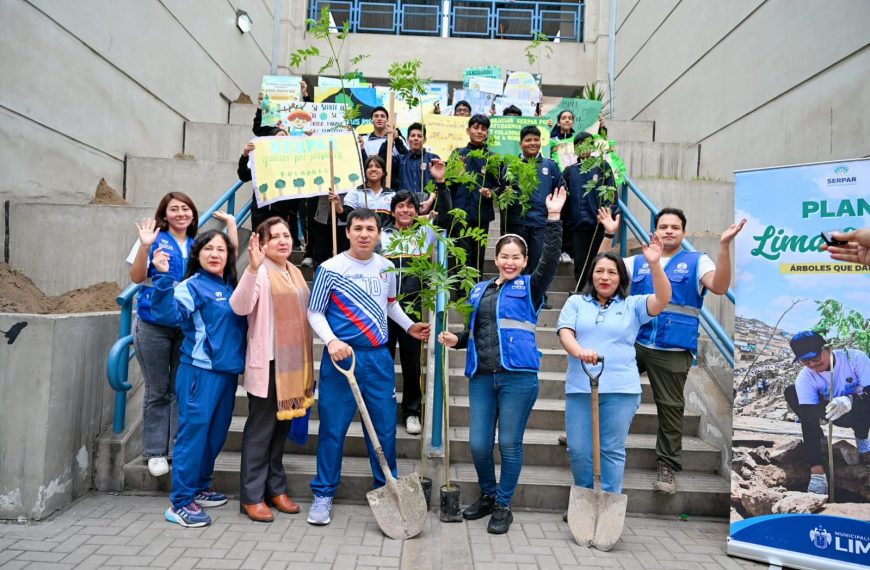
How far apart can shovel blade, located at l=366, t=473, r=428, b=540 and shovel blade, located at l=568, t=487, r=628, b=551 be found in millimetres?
915

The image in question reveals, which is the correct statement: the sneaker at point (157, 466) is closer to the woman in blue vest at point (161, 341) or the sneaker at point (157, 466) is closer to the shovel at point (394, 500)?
the woman in blue vest at point (161, 341)

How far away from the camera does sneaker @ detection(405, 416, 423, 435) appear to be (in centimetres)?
473

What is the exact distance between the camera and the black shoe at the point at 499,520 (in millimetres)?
3793

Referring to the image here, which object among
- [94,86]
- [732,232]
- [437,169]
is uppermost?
[94,86]

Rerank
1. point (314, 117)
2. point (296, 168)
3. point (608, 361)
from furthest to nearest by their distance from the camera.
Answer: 1. point (314, 117)
2. point (296, 168)
3. point (608, 361)

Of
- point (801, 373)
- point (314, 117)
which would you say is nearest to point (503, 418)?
point (801, 373)

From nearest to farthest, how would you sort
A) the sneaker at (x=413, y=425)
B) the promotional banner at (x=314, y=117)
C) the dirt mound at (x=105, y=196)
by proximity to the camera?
the sneaker at (x=413, y=425)
the dirt mound at (x=105, y=196)
the promotional banner at (x=314, y=117)

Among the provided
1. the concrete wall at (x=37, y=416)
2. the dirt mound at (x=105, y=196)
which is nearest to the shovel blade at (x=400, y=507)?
the concrete wall at (x=37, y=416)

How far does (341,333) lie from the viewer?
389cm

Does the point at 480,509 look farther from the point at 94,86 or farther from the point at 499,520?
the point at 94,86

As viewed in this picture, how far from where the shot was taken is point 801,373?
3.56 m

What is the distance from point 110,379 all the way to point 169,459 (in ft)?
2.30

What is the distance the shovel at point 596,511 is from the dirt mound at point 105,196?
592 cm

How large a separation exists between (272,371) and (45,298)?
3082 millimetres
